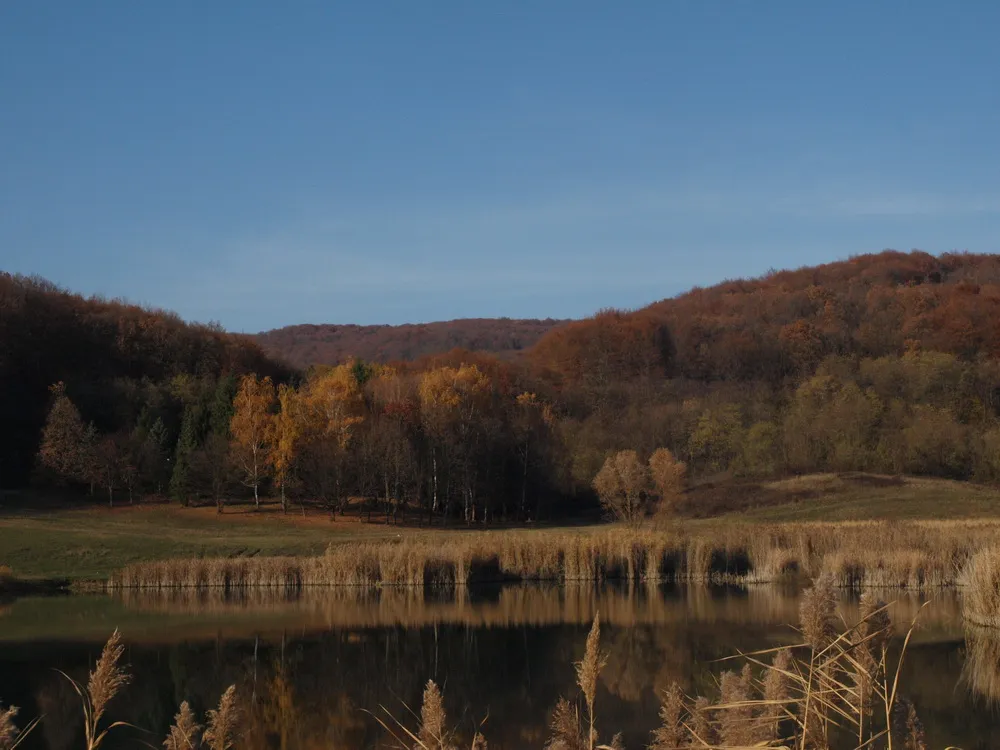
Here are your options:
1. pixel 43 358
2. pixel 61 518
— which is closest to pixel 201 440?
pixel 61 518

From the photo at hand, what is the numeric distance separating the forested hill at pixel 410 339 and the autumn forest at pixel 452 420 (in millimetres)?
59677

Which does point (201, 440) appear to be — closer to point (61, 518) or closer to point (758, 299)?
point (61, 518)

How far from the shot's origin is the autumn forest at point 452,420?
5266cm

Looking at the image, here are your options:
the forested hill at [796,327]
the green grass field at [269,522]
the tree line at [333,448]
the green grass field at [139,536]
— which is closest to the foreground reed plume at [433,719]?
the green grass field at [269,522]

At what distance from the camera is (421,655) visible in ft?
67.5

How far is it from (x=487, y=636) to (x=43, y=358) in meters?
50.7

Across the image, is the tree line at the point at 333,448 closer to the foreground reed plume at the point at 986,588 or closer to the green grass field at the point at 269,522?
the green grass field at the point at 269,522

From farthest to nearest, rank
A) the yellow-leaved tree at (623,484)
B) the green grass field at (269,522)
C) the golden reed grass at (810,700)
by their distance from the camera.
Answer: the yellow-leaved tree at (623,484), the green grass field at (269,522), the golden reed grass at (810,700)

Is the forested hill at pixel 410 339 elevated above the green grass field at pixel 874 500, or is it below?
above

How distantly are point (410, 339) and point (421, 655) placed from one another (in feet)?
443

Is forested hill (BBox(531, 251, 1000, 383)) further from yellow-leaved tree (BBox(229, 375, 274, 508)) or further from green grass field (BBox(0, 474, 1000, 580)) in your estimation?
yellow-leaved tree (BBox(229, 375, 274, 508))

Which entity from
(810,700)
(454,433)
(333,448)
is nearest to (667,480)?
(454,433)

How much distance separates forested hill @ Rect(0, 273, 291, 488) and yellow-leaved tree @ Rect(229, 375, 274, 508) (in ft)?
14.8

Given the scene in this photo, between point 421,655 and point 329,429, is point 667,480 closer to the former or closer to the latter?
point 329,429
